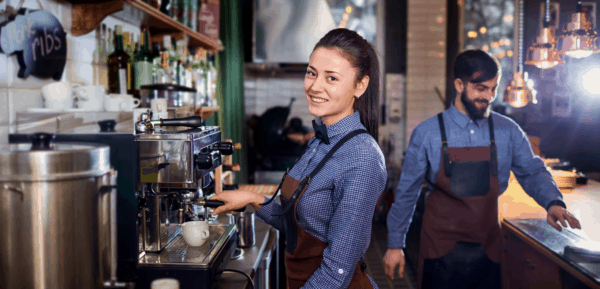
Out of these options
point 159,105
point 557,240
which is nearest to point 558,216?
point 557,240

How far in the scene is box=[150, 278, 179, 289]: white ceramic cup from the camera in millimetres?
1185

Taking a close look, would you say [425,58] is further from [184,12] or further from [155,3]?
[155,3]

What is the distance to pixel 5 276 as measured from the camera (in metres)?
0.86

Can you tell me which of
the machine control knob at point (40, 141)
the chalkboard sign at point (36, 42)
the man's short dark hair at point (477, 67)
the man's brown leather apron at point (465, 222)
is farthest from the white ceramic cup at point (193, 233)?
the man's short dark hair at point (477, 67)

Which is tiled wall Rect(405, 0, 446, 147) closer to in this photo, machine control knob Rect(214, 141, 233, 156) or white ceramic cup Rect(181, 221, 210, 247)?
machine control knob Rect(214, 141, 233, 156)

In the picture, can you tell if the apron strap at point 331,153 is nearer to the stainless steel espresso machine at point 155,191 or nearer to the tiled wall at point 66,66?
the stainless steel espresso machine at point 155,191

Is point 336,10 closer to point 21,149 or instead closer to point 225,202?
point 225,202

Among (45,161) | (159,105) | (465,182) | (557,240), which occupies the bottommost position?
(557,240)

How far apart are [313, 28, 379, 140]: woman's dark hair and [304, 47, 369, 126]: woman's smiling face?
2cm

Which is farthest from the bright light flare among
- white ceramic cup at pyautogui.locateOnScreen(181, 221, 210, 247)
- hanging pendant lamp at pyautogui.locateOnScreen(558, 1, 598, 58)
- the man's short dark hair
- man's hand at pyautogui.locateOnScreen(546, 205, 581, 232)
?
white ceramic cup at pyautogui.locateOnScreen(181, 221, 210, 247)

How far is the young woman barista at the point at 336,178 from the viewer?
117 centimetres

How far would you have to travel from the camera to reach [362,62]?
1.27 meters

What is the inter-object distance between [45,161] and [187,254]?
2.05ft

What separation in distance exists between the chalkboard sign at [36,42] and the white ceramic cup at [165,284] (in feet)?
2.87
